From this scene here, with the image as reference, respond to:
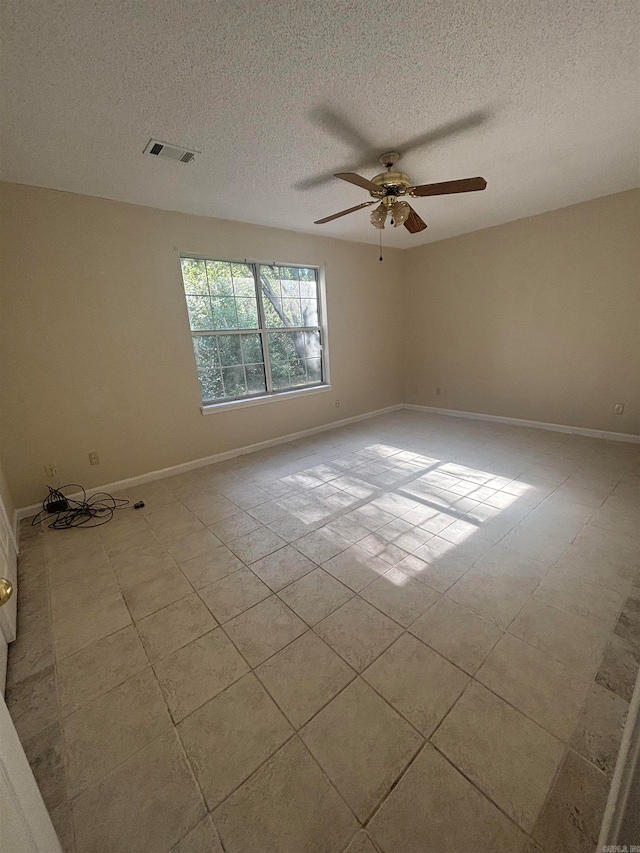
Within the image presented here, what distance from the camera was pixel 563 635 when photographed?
1461 millimetres

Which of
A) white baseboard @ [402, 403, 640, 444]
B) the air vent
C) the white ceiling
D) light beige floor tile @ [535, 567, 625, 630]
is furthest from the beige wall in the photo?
the air vent

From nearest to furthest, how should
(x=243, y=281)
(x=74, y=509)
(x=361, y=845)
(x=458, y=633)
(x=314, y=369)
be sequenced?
(x=361, y=845)
(x=458, y=633)
(x=74, y=509)
(x=243, y=281)
(x=314, y=369)

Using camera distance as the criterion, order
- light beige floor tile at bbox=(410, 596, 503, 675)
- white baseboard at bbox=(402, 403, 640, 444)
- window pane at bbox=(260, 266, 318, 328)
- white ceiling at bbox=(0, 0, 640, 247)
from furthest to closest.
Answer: window pane at bbox=(260, 266, 318, 328) < white baseboard at bbox=(402, 403, 640, 444) < light beige floor tile at bbox=(410, 596, 503, 675) < white ceiling at bbox=(0, 0, 640, 247)

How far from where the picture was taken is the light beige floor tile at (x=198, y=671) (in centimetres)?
129

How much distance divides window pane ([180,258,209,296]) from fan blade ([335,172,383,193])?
1.90m

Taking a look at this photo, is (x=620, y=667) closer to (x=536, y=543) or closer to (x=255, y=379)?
(x=536, y=543)

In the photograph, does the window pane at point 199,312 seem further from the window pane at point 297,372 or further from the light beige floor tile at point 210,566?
the light beige floor tile at point 210,566

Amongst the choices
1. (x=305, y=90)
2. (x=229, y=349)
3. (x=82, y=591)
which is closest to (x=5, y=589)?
(x=82, y=591)

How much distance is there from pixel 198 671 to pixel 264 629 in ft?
1.02

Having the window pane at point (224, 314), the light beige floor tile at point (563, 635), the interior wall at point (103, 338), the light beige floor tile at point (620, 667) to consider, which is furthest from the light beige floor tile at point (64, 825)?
the window pane at point (224, 314)

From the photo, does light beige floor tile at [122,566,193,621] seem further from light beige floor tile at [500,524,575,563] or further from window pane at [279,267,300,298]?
window pane at [279,267,300,298]

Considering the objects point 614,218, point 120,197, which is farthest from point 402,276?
point 120,197

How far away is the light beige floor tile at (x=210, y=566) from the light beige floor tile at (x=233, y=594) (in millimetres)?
47

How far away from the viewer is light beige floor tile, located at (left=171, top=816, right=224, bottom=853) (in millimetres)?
900
